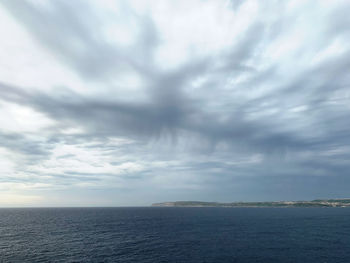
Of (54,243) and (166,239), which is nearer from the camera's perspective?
(54,243)

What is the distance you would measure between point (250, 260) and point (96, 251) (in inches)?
2263

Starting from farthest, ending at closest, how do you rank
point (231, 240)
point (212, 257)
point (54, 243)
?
point (231, 240)
point (54, 243)
point (212, 257)

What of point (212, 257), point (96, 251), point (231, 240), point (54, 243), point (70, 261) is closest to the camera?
point (70, 261)

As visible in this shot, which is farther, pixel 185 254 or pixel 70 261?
pixel 185 254

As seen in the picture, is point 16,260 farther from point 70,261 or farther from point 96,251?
point 96,251

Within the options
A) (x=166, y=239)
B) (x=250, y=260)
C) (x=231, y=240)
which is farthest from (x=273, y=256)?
(x=166, y=239)

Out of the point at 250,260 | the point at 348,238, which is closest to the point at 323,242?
the point at 348,238

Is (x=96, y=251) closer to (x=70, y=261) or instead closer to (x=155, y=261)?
(x=70, y=261)

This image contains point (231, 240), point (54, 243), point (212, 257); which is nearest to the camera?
point (212, 257)

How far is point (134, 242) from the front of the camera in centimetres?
9925

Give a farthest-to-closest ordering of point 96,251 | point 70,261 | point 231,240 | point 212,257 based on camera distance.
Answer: point 231,240 < point 96,251 < point 212,257 < point 70,261

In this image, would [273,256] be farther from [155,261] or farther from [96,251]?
[96,251]

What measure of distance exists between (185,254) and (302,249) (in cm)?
4852

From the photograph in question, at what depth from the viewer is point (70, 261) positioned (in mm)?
69500
